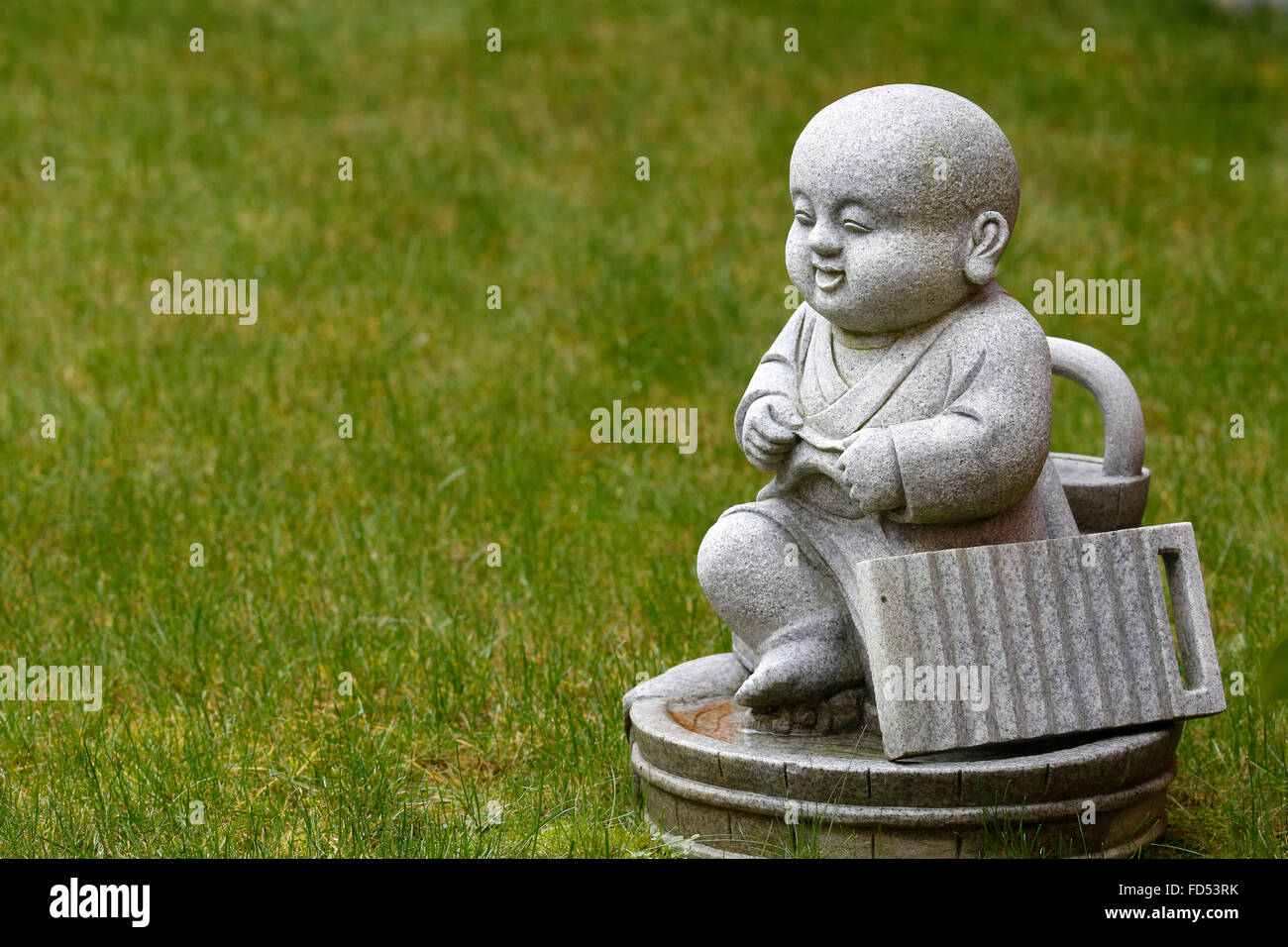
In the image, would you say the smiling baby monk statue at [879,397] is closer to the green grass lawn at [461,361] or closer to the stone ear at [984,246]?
the stone ear at [984,246]

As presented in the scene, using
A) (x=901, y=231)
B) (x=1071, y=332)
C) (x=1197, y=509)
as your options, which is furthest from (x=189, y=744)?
(x=1071, y=332)

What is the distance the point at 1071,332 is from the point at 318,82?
571 centimetres

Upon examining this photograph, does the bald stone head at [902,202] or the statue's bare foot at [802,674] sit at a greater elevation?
the bald stone head at [902,202]

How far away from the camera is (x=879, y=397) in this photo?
12.6 feet

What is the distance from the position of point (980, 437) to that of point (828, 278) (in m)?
0.54

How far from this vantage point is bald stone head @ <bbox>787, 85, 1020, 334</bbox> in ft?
12.0

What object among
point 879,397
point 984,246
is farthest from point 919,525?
Answer: point 984,246

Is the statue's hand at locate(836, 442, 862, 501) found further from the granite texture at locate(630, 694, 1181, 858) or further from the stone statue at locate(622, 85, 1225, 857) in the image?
the granite texture at locate(630, 694, 1181, 858)

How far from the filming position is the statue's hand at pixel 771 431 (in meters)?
3.94

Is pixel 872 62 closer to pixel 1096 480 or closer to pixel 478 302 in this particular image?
pixel 478 302

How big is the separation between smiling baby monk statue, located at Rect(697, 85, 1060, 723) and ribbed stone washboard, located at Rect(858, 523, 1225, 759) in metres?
0.16

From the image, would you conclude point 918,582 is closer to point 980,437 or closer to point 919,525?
point 919,525

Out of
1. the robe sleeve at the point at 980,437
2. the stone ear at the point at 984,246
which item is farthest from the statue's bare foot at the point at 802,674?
the stone ear at the point at 984,246

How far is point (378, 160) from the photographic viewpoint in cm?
1001
